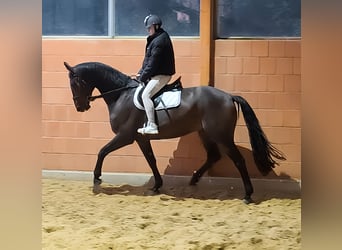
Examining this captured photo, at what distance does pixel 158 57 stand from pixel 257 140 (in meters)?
0.86

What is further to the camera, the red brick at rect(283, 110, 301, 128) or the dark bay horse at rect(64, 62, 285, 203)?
the red brick at rect(283, 110, 301, 128)

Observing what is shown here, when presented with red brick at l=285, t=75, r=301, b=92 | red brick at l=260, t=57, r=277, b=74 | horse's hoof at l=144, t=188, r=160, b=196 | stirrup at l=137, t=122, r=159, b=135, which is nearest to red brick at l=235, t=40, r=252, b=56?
red brick at l=260, t=57, r=277, b=74

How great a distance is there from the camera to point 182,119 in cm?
380

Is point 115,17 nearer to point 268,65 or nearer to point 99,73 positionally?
point 99,73

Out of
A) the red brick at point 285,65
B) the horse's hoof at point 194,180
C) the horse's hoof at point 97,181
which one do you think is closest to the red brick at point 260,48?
the red brick at point 285,65

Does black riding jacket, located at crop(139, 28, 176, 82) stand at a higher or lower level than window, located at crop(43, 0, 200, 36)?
lower

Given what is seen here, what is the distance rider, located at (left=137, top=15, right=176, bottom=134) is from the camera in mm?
3699

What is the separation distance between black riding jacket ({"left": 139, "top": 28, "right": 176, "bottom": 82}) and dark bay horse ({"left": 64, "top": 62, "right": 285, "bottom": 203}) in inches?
7.4

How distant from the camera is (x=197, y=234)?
2.91 m

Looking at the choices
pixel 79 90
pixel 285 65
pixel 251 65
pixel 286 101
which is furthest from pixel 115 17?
pixel 286 101

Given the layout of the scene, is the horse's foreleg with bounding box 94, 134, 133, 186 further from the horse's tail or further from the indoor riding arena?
the horse's tail

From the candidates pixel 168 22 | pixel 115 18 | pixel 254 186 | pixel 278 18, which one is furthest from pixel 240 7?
pixel 254 186

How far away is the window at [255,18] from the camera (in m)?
3.92

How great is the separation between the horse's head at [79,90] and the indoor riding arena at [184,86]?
219 mm
